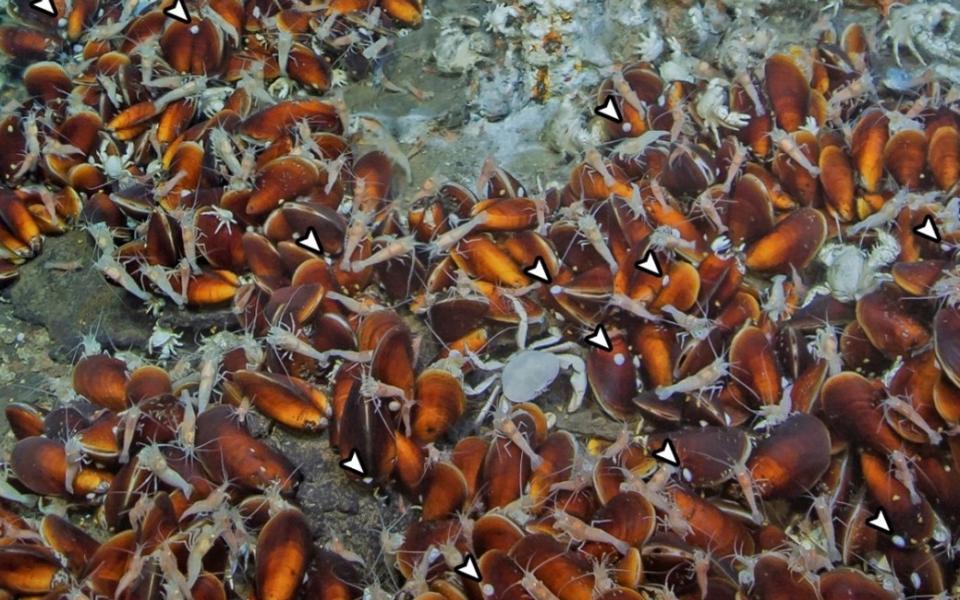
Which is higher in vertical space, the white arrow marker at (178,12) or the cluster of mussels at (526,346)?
the white arrow marker at (178,12)

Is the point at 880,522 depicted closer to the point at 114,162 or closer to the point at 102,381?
the point at 102,381

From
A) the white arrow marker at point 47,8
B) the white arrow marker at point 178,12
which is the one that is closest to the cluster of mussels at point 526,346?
the white arrow marker at point 178,12

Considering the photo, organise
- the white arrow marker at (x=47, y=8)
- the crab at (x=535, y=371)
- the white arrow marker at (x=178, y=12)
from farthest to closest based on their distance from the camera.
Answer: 1. the white arrow marker at (x=47, y=8)
2. the white arrow marker at (x=178, y=12)
3. the crab at (x=535, y=371)

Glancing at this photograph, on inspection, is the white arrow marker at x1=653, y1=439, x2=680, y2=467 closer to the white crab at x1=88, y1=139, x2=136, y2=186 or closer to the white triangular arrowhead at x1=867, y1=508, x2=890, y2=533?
the white triangular arrowhead at x1=867, y1=508, x2=890, y2=533

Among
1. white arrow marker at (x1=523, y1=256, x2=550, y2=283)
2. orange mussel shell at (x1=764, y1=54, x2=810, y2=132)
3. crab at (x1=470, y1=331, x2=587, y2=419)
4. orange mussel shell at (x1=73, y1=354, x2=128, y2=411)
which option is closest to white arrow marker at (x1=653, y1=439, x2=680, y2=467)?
crab at (x1=470, y1=331, x2=587, y2=419)

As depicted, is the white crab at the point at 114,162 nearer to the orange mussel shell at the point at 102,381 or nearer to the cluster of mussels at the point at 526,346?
the cluster of mussels at the point at 526,346

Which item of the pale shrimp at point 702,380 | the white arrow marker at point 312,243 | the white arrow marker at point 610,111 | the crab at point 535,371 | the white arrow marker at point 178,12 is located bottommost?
the crab at point 535,371

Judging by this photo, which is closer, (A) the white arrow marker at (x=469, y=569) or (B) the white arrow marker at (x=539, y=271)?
(A) the white arrow marker at (x=469, y=569)

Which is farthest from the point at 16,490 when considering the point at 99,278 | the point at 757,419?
the point at 757,419
